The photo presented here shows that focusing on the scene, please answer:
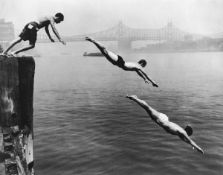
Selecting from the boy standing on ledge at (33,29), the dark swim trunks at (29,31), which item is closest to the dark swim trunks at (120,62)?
the boy standing on ledge at (33,29)

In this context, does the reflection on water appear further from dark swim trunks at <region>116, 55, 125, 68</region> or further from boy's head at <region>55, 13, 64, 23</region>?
dark swim trunks at <region>116, 55, 125, 68</region>

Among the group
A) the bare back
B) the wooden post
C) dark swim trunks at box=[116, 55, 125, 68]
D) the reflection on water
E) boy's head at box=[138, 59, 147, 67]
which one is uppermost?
the bare back

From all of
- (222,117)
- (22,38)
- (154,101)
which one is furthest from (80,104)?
(22,38)

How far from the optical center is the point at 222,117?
78.5ft

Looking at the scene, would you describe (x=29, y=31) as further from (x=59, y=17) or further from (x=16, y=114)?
(x=16, y=114)

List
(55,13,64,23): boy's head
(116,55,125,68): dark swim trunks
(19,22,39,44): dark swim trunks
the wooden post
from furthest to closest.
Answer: (19,22,39,44): dark swim trunks → (55,13,64,23): boy's head → the wooden post → (116,55,125,68): dark swim trunks

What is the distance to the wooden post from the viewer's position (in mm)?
6227

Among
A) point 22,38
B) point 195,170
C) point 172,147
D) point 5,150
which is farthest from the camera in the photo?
point 172,147

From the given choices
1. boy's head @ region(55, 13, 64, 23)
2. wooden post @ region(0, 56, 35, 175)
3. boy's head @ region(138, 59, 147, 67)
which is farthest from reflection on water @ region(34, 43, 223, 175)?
boy's head @ region(138, 59, 147, 67)

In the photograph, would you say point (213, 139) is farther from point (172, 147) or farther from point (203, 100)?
point (203, 100)

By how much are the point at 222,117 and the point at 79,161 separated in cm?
1407

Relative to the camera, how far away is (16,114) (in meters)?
6.40

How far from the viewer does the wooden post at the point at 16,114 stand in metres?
6.23

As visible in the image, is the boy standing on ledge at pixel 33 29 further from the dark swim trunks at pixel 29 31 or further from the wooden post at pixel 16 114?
the wooden post at pixel 16 114
